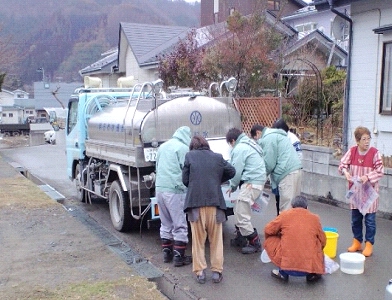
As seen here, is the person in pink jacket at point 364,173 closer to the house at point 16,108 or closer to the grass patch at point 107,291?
the grass patch at point 107,291

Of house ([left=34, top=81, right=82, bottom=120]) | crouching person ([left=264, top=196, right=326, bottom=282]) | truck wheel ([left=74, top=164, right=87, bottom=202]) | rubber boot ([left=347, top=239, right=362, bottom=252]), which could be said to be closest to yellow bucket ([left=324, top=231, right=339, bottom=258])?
rubber boot ([left=347, top=239, right=362, bottom=252])

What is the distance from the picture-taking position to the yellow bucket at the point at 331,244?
6030mm

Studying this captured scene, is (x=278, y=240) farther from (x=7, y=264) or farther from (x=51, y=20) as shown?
(x=51, y=20)

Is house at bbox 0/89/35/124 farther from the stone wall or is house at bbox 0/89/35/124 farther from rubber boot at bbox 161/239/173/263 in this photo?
rubber boot at bbox 161/239/173/263

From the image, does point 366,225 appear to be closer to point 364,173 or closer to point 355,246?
point 355,246

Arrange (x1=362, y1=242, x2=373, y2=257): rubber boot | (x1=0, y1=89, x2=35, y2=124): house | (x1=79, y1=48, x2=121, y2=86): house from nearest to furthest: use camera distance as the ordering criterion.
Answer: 1. (x1=362, y1=242, x2=373, y2=257): rubber boot
2. (x1=79, y1=48, x2=121, y2=86): house
3. (x1=0, y1=89, x2=35, y2=124): house

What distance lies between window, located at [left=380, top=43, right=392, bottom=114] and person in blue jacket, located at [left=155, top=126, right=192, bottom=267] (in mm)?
5436

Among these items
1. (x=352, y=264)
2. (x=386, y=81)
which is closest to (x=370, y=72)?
(x=386, y=81)

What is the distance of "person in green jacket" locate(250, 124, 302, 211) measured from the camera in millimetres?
6500

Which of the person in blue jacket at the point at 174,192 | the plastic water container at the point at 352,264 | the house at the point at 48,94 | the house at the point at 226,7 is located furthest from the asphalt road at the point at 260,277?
the house at the point at 48,94

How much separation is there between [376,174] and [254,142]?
163cm

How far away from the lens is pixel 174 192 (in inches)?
230

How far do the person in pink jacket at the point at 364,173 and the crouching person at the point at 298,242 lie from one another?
1.15 m

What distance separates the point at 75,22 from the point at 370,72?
176 feet
